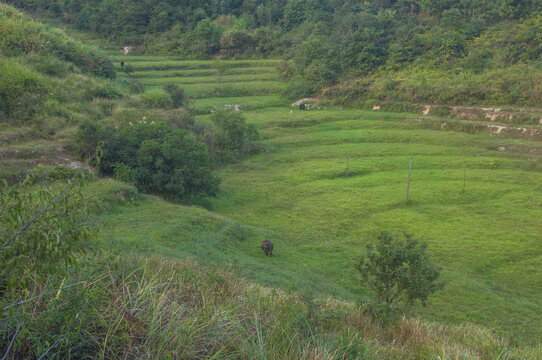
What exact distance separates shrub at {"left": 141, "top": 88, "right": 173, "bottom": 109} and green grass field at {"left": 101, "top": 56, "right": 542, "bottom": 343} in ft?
25.2

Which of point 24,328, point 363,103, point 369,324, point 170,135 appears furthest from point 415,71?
point 24,328

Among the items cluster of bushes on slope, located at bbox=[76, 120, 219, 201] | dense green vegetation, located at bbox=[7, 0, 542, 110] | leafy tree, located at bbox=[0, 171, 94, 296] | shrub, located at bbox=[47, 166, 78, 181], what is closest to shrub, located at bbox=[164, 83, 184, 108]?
cluster of bushes on slope, located at bbox=[76, 120, 219, 201]

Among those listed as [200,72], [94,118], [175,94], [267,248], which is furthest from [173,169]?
[200,72]

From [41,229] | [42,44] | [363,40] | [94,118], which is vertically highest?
[363,40]

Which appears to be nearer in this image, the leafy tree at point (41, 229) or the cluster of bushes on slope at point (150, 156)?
the leafy tree at point (41, 229)

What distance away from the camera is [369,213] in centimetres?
2553

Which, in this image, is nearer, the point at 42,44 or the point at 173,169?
the point at 173,169

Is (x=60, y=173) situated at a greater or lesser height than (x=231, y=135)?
greater

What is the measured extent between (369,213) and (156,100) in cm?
1938

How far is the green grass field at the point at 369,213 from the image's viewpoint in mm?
15898

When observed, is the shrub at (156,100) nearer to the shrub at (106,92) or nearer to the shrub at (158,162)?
the shrub at (106,92)

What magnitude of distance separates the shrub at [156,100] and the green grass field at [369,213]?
25.2 feet

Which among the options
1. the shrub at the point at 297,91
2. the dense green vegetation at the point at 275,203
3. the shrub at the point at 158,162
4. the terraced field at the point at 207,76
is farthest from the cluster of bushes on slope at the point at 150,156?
the shrub at the point at 297,91

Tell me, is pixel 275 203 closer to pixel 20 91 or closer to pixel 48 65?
pixel 20 91
